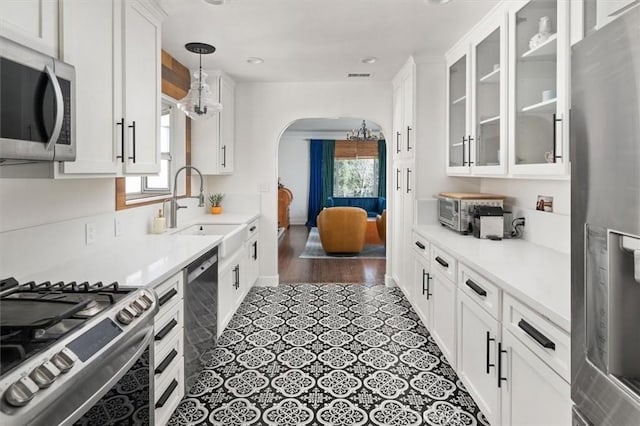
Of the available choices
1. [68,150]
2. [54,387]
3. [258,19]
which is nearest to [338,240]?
[258,19]

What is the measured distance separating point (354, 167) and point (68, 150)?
987 centimetres

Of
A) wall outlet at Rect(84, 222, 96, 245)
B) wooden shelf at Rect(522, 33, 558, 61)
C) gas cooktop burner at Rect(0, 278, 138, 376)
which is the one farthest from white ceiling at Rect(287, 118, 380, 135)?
gas cooktop burner at Rect(0, 278, 138, 376)

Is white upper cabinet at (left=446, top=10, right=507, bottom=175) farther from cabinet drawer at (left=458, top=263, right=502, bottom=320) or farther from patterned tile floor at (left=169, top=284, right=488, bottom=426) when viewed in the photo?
patterned tile floor at (left=169, top=284, right=488, bottom=426)

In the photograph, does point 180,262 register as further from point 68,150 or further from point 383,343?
point 383,343

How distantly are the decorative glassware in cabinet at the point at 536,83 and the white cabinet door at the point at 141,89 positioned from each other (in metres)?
2.12

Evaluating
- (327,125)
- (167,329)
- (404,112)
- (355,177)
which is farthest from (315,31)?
(355,177)

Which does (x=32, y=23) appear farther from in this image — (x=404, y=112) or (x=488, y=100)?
(x=404, y=112)

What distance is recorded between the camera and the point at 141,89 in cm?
227

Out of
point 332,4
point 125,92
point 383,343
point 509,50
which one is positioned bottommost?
point 383,343

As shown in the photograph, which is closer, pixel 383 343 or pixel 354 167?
pixel 383 343

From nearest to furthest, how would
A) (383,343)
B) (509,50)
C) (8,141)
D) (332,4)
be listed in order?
(8,141) < (509,50) < (332,4) < (383,343)

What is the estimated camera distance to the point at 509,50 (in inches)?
96.3

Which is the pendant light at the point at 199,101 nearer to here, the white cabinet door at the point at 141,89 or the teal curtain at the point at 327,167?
the white cabinet door at the point at 141,89

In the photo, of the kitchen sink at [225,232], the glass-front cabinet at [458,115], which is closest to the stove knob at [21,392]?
the kitchen sink at [225,232]
